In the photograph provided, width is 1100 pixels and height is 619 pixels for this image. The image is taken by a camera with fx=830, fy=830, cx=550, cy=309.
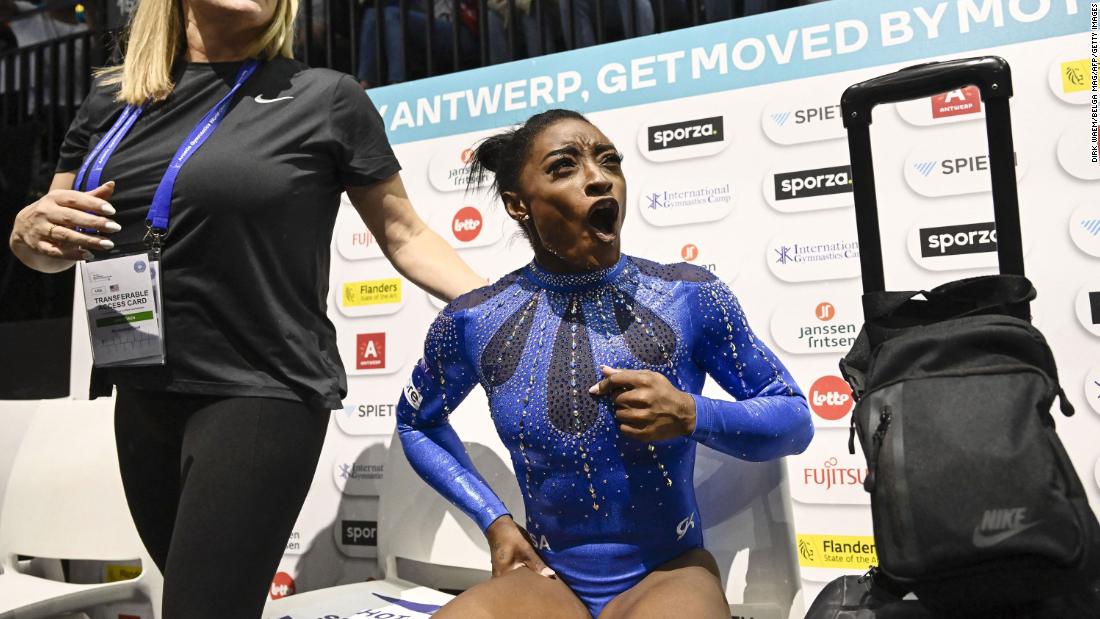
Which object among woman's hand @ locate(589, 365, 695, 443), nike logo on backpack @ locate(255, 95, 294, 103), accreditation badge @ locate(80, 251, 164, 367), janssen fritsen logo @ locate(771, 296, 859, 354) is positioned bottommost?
woman's hand @ locate(589, 365, 695, 443)

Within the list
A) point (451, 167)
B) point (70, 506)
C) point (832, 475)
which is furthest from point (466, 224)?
point (70, 506)

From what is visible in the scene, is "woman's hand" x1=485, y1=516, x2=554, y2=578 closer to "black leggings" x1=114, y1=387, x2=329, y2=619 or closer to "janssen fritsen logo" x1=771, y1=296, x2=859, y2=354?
"black leggings" x1=114, y1=387, x2=329, y2=619

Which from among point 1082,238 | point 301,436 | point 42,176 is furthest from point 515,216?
point 42,176

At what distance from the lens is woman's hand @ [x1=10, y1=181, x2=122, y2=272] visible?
1374 millimetres

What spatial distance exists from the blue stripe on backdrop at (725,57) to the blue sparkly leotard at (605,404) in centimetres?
94

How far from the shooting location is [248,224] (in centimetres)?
143

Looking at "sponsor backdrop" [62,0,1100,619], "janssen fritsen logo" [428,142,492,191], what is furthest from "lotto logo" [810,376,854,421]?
"janssen fritsen logo" [428,142,492,191]

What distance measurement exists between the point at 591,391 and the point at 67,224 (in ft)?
3.05

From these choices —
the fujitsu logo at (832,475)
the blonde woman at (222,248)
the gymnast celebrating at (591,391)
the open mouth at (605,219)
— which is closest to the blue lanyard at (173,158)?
the blonde woman at (222,248)

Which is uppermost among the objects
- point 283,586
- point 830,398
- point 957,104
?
point 957,104

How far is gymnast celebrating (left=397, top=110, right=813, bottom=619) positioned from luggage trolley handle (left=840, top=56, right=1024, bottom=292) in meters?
0.31

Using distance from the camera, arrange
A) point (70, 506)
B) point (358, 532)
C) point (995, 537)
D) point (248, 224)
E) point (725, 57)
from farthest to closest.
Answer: point (358, 532) < point (70, 506) < point (725, 57) < point (248, 224) < point (995, 537)

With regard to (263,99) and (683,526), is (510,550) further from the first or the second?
(263,99)

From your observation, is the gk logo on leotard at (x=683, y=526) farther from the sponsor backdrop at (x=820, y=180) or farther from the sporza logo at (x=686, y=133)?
the sporza logo at (x=686, y=133)
